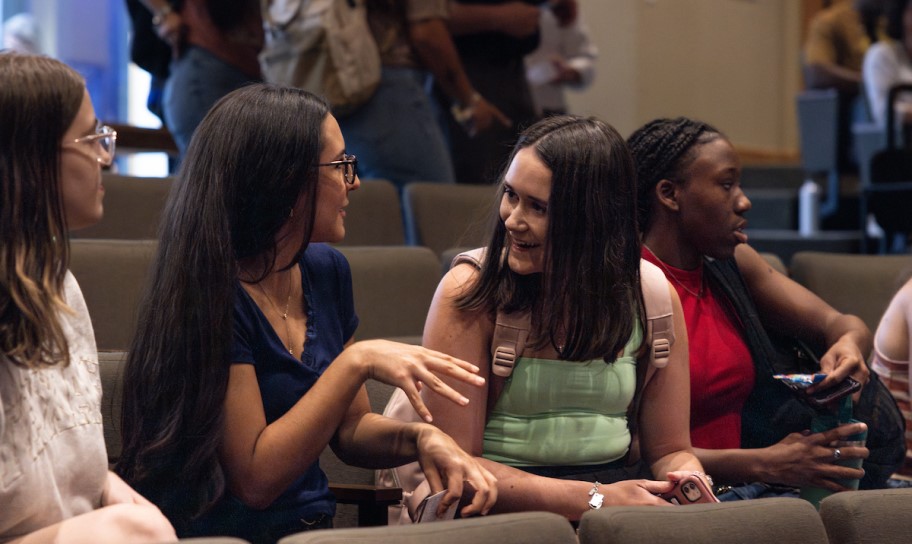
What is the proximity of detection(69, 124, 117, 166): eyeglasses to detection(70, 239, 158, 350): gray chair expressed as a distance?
1.02 m

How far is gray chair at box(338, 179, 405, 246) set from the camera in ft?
11.2

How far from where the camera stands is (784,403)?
237 centimetres

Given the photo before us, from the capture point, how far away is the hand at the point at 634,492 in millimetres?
1865

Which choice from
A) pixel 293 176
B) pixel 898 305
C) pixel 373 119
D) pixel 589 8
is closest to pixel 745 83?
pixel 589 8

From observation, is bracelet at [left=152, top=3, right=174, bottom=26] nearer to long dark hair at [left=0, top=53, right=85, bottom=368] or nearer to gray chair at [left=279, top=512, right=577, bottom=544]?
long dark hair at [left=0, top=53, right=85, bottom=368]

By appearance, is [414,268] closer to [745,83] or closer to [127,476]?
[127,476]

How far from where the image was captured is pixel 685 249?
2.46 m

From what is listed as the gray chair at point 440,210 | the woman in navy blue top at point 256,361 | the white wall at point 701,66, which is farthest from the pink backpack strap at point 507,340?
the white wall at point 701,66

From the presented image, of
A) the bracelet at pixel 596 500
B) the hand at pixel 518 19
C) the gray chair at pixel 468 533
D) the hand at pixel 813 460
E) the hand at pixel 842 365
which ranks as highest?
the hand at pixel 518 19

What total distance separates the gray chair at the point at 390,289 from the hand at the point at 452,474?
1208mm

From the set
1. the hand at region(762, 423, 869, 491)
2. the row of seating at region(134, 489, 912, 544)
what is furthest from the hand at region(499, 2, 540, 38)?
the row of seating at region(134, 489, 912, 544)

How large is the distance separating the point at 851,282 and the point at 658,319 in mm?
1459

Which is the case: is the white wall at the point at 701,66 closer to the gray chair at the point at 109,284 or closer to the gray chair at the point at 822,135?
the gray chair at the point at 822,135

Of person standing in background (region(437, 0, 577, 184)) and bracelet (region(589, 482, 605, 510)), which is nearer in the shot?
bracelet (region(589, 482, 605, 510))
